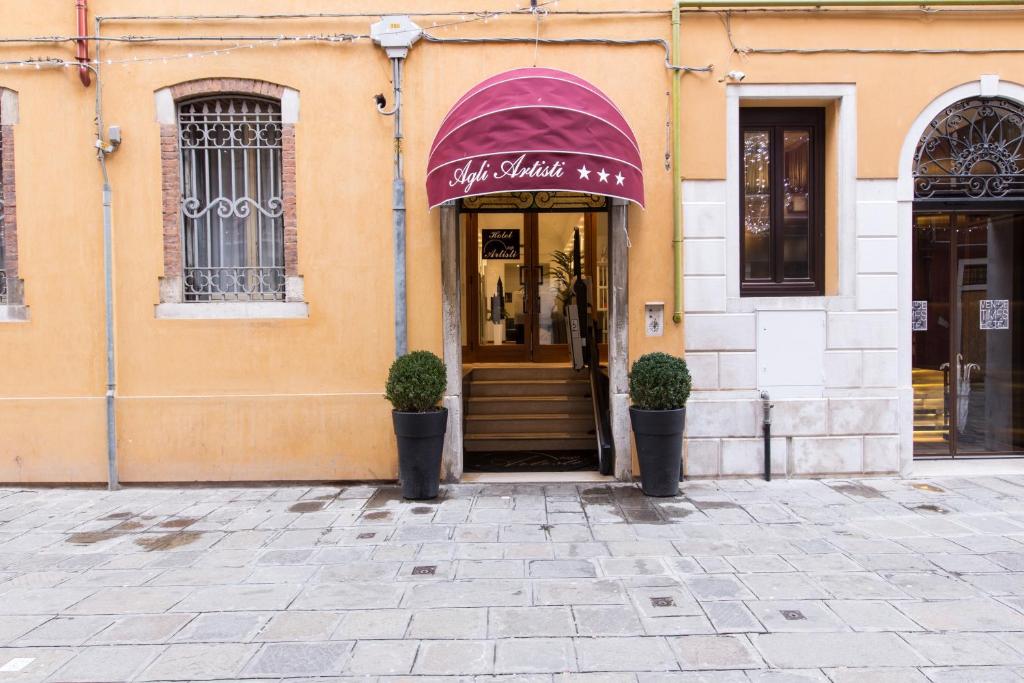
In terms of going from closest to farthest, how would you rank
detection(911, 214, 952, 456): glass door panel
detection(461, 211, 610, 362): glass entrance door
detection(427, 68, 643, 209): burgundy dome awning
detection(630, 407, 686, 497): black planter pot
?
1. detection(427, 68, 643, 209): burgundy dome awning
2. detection(630, 407, 686, 497): black planter pot
3. detection(911, 214, 952, 456): glass door panel
4. detection(461, 211, 610, 362): glass entrance door

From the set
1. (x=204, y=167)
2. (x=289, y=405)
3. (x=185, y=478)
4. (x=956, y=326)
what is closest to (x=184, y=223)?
(x=204, y=167)

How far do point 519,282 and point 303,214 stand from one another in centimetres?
513

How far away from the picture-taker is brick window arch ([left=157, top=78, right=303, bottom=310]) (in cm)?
736

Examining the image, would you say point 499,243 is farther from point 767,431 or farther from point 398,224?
point 767,431

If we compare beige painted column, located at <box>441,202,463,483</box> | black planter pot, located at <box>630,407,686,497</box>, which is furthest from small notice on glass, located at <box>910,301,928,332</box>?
beige painted column, located at <box>441,202,463,483</box>

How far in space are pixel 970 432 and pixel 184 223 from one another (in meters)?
9.46

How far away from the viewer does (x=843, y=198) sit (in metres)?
7.42

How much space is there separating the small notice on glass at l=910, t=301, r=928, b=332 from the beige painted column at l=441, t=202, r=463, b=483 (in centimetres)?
533

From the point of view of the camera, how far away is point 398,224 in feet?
23.7

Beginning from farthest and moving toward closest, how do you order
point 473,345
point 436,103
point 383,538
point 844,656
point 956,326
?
point 473,345
point 956,326
point 436,103
point 383,538
point 844,656

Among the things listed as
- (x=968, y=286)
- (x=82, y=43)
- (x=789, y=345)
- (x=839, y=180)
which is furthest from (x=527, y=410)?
(x=82, y=43)

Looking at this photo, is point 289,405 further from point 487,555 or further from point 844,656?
point 844,656

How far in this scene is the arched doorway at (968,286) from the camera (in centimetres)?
759

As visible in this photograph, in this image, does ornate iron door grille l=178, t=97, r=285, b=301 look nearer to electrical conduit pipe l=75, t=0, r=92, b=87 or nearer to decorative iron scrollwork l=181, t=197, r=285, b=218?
decorative iron scrollwork l=181, t=197, r=285, b=218
